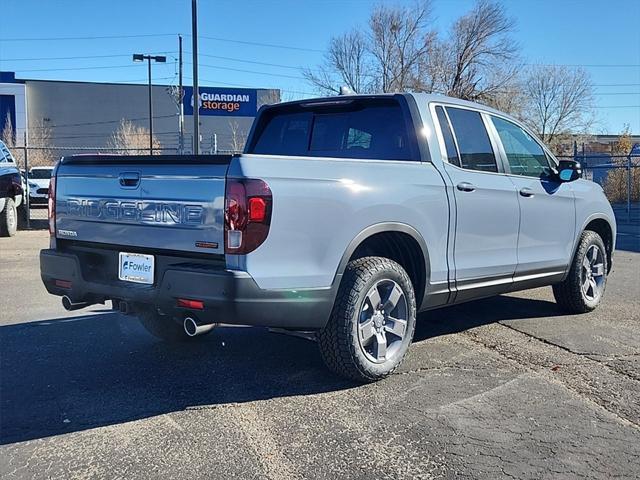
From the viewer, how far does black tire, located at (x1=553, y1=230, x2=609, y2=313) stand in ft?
20.7

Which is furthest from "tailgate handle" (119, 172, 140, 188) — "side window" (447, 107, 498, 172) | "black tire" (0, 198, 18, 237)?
"black tire" (0, 198, 18, 237)

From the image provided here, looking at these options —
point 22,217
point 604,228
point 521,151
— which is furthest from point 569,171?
point 22,217

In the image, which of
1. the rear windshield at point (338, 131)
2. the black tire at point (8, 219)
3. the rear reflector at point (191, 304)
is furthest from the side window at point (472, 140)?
the black tire at point (8, 219)

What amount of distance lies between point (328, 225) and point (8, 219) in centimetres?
1116

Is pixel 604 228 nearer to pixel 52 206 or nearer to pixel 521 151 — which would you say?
pixel 521 151

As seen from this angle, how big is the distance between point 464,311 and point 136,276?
3.81 m

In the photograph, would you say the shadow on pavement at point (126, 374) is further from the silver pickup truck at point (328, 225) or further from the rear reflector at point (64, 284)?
the rear reflector at point (64, 284)

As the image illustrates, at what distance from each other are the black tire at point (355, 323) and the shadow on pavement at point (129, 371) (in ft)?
0.69

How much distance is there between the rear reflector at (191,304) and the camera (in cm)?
365

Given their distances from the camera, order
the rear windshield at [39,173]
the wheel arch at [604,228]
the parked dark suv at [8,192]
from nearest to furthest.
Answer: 1. the wheel arch at [604,228]
2. the parked dark suv at [8,192]
3. the rear windshield at [39,173]

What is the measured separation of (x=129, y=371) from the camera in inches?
184

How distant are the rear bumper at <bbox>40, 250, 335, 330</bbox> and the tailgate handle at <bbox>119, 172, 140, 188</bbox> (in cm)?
56

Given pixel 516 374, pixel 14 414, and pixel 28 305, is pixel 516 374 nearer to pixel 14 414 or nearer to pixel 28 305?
pixel 14 414

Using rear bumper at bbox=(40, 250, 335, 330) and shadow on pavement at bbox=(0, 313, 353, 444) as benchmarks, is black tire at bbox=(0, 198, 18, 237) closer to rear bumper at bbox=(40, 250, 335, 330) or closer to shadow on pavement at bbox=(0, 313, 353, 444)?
shadow on pavement at bbox=(0, 313, 353, 444)
